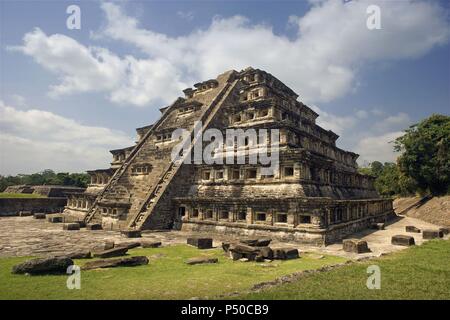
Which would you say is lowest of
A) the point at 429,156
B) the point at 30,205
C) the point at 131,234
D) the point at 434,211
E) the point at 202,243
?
the point at 131,234

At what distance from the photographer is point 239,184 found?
20938 mm

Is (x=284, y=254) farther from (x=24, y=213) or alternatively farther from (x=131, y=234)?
(x=24, y=213)

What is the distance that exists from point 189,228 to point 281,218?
744 centimetres

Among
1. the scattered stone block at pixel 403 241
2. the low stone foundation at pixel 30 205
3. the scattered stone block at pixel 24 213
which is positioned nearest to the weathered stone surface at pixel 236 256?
the scattered stone block at pixel 403 241

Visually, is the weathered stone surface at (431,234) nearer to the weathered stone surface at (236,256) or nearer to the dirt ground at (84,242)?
the dirt ground at (84,242)

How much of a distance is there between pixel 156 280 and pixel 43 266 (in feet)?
12.4

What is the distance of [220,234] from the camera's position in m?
19.8

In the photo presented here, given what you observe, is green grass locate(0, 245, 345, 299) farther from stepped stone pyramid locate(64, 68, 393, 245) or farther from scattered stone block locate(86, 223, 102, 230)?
scattered stone block locate(86, 223, 102, 230)

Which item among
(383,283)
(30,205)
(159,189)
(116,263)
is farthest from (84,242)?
(30,205)

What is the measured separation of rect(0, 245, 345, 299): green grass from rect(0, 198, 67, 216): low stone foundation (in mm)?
27821

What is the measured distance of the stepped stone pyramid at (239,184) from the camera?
17828 millimetres
